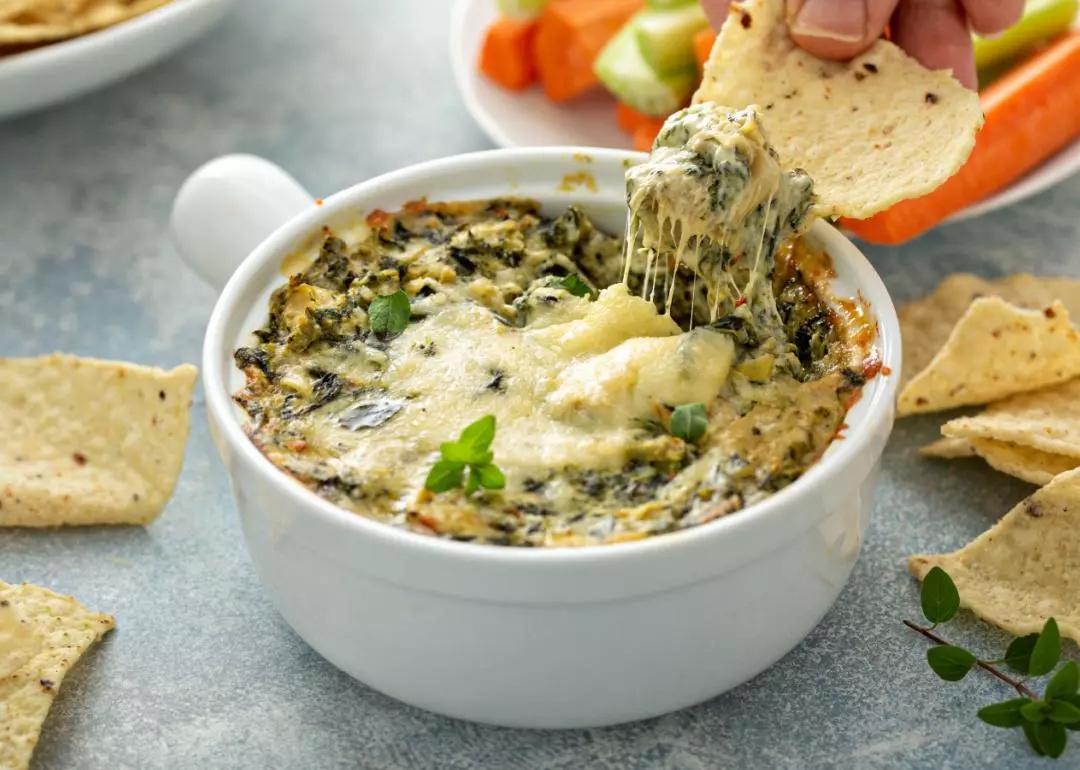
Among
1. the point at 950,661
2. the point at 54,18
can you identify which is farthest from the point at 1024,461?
the point at 54,18

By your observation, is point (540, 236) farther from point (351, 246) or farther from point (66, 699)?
point (66, 699)

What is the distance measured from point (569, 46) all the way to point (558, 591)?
234 centimetres

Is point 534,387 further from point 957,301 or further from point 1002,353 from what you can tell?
point 957,301

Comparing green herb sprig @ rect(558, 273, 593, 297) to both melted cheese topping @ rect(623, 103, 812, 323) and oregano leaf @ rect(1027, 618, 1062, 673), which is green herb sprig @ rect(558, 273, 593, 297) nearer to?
melted cheese topping @ rect(623, 103, 812, 323)

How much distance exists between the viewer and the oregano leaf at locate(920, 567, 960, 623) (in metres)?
2.48

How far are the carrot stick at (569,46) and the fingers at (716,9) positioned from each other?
0.72m

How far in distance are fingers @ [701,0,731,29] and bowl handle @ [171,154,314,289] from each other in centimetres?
106

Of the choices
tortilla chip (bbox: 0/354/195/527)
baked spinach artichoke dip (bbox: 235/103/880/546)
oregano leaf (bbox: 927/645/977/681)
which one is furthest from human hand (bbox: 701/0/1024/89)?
tortilla chip (bbox: 0/354/195/527)

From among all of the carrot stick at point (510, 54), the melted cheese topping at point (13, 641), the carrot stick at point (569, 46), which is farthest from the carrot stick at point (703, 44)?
the melted cheese topping at point (13, 641)

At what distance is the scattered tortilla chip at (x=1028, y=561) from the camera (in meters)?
2.52

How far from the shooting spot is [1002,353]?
2.90m

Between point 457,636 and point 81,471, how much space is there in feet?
3.62

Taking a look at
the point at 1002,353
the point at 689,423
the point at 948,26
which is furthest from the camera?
the point at 948,26

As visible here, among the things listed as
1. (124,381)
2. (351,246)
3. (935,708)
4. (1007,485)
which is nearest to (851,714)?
(935,708)
